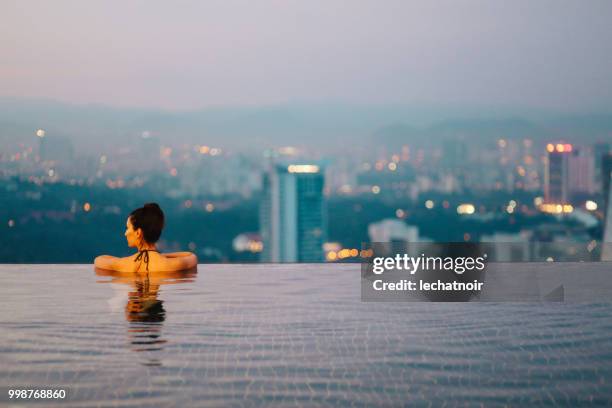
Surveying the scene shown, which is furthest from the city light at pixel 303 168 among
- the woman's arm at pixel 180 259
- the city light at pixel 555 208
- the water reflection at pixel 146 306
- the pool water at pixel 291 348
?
the pool water at pixel 291 348

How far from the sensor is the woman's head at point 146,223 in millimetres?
7578

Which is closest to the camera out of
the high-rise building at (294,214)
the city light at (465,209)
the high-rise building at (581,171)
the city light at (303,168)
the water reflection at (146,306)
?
the water reflection at (146,306)

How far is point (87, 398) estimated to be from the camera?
11.8 ft

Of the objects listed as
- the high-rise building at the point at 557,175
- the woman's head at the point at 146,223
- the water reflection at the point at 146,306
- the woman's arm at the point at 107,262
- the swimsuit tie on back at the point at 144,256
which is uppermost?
the high-rise building at the point at 557,175

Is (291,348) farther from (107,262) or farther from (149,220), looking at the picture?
(107,262)

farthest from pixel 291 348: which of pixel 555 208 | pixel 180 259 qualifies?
pixel 555 208

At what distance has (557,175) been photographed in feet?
83.9

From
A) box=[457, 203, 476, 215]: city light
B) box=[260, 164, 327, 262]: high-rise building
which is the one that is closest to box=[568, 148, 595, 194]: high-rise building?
box=[457, 203, 476, 215]: city light

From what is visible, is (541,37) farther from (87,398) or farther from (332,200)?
(87,398)

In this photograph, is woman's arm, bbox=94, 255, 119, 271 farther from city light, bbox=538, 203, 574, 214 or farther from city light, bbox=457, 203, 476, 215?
city light, bbox=538, 203, 574, 214

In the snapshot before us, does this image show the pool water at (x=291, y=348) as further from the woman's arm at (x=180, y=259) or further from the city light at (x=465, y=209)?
the city light at (x=465, y=209)

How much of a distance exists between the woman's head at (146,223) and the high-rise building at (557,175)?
1900 centimetres

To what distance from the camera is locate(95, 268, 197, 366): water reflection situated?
4.83m

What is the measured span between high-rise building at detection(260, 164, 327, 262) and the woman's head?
71.5 ft
